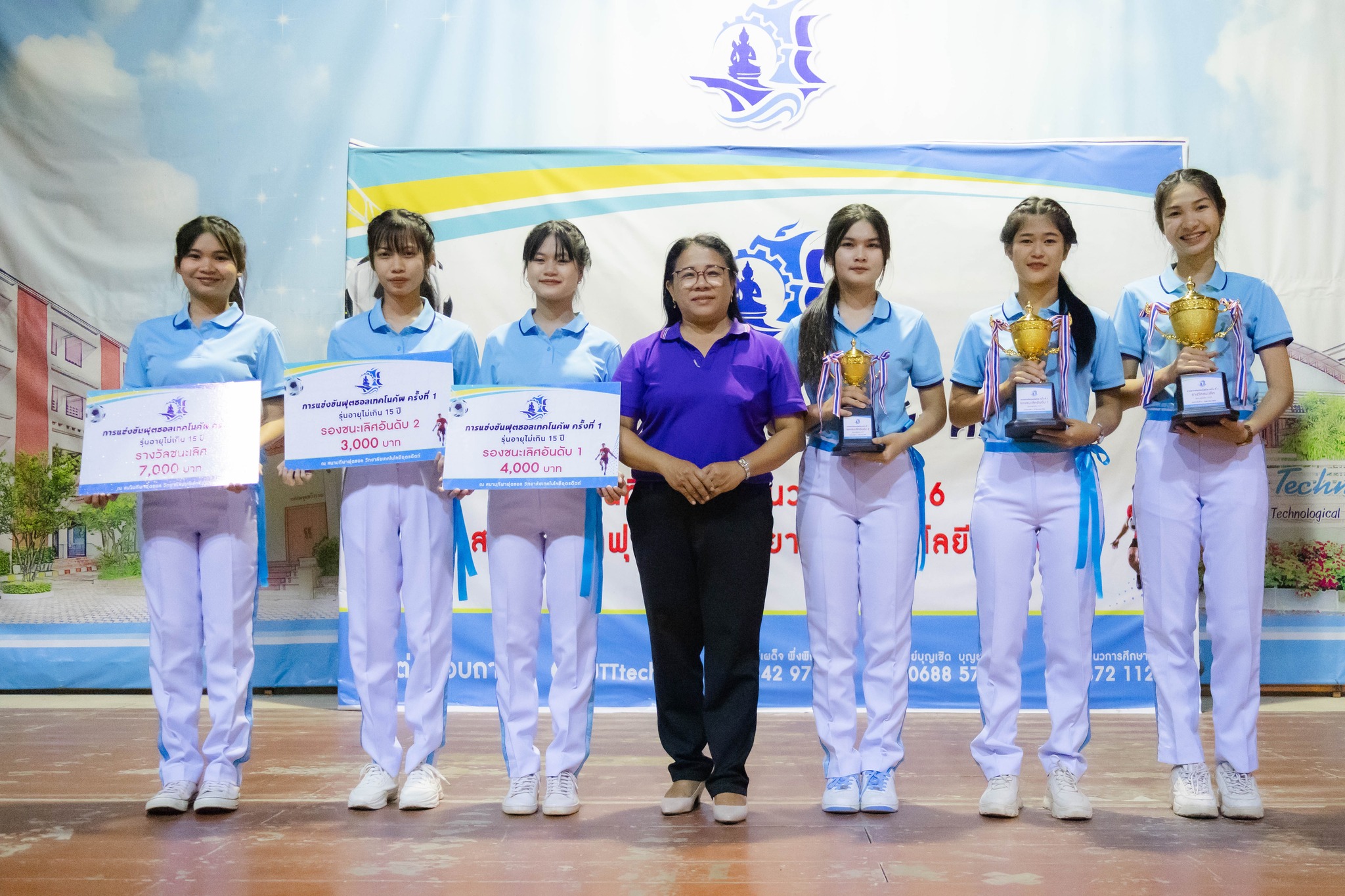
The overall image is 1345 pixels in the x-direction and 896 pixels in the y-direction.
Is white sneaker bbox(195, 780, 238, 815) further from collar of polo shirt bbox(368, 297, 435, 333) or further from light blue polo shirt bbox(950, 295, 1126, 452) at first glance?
light blue polo shirt bbox(950, 295, 1126, 452)

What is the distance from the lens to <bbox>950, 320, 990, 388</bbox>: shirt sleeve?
2.99 metres

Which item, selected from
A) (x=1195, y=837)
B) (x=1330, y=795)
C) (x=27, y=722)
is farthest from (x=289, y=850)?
(x=1330, y=795)

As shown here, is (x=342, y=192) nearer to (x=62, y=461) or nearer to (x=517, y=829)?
(x=62, y=461)

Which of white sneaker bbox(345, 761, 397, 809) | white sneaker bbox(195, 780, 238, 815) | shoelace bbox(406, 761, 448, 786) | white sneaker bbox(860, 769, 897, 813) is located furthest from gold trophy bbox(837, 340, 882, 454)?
white sneaker bbox(195, 780, 238, 815)

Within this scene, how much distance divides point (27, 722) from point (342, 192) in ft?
8.66

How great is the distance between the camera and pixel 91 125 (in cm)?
512

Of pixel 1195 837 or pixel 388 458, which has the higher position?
pixel 388 458

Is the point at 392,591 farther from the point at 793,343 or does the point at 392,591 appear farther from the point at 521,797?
the point at 793,343

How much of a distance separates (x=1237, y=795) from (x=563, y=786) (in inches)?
68.4

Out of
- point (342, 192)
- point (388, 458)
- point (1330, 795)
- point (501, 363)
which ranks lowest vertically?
point (1330, 795)

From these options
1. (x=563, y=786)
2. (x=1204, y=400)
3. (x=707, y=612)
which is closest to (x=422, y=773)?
(x=563, y=786)

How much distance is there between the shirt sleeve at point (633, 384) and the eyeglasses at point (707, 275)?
185 mm

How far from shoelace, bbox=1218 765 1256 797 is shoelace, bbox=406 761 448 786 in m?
2.09

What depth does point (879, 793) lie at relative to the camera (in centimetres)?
280
